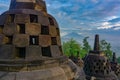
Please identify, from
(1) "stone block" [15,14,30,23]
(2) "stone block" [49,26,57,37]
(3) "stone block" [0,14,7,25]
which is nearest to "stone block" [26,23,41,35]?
(1) "stone block" [15,14,30,23]

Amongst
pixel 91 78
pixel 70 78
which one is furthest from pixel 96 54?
pixel 70 78

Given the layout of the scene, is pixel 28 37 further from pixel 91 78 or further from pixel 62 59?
pixel 91 78

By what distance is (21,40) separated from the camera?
6766 mm

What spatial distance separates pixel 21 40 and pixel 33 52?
26.8 inches

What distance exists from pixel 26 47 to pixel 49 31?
4.54 feet

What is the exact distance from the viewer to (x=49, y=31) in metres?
7.59

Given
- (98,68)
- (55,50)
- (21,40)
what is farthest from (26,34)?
(98,68)

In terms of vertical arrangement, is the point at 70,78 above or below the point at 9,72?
below

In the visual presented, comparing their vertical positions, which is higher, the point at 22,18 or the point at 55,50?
the point at 22,18

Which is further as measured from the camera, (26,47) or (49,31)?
(49,31)

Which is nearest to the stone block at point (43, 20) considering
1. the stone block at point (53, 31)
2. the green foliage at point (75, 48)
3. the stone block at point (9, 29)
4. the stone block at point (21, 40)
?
the stone block at point (53, 31)

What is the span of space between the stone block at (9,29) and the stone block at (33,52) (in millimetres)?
959

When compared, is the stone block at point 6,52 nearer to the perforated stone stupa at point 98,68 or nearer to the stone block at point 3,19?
the stone block at point 3,19

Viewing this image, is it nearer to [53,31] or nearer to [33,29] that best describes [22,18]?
[33,29]
